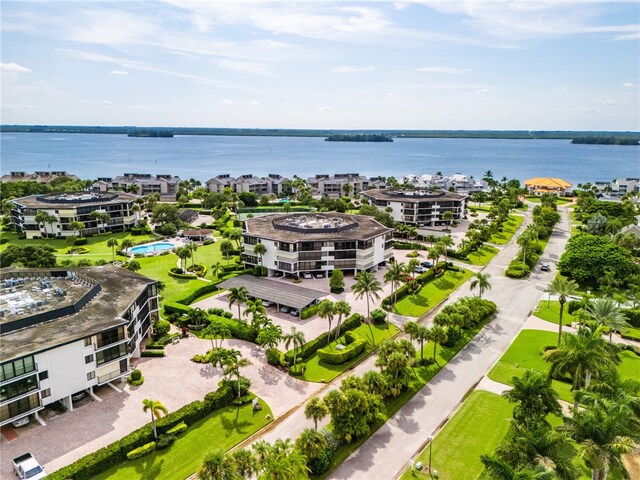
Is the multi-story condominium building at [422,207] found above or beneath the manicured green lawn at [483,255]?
Answer: above

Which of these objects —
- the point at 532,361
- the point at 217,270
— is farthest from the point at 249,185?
the point at 532,361

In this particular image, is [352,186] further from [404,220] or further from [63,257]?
[63,257]

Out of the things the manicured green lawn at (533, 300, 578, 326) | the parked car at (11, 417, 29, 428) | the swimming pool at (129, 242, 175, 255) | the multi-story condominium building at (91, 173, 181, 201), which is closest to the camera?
the parked car at (11, 417, 29, 428)

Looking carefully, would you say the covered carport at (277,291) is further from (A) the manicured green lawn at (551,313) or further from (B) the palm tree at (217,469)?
(B) the palm tree at (217,469)

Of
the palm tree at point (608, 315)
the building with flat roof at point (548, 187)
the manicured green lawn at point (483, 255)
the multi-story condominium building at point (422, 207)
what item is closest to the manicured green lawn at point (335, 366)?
the palm tree at point (608, 315)

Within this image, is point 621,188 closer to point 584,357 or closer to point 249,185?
point 249,185

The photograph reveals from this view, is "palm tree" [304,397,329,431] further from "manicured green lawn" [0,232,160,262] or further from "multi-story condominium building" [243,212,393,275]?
"manicured green lawn" [0,232,160,262]

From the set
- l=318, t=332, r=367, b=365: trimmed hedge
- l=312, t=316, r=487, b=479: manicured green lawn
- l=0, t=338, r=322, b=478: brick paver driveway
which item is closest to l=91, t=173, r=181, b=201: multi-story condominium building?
l=0, t=338, r=322, b=478: brick paver driveway
